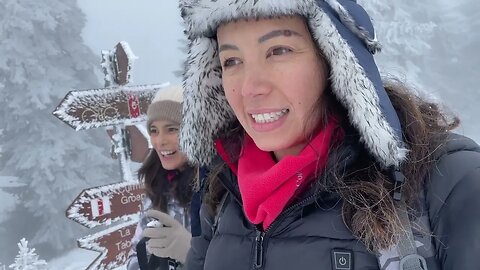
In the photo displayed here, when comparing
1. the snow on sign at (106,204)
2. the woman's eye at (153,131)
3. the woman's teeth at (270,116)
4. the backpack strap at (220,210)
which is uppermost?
the woman's eye at (153,131)

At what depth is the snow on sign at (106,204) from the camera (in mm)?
3623

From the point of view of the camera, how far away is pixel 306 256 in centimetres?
135

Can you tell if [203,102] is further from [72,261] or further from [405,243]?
[72,261]

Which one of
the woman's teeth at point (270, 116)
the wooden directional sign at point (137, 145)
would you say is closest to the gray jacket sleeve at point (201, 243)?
the woman's teeth at point (270, 116)

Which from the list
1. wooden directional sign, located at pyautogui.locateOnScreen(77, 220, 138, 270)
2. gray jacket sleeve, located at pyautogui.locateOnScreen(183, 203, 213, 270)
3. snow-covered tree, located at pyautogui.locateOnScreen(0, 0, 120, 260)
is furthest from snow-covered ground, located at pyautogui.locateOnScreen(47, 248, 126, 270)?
gray jacket sleeve, located at pyautogui.locateOnScreen(183, 203, 213, 270)

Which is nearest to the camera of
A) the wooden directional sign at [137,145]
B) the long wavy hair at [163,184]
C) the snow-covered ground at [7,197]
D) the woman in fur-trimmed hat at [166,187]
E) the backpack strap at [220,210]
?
the backpack strap at [220,210]

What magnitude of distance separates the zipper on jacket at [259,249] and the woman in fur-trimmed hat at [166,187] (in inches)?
61.2

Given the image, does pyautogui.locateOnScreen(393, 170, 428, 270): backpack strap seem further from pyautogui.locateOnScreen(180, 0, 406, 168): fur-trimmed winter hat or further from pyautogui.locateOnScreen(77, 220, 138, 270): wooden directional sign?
pyautogui.locateOnScreen(77, 220, 138, 270): wooden directional sign

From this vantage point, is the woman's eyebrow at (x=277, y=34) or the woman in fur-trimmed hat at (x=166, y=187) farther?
the woman in fur-trimmed hat at (x=166, y=187)

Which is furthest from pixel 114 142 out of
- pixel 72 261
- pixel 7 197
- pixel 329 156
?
pixel 7 197

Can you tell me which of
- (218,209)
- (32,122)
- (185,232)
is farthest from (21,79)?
(218,209)

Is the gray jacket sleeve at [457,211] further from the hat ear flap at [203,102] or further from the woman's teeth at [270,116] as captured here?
the hat ear flap at [203,102]

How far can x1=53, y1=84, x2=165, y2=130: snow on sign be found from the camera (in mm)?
3666

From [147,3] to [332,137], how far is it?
3274cm
